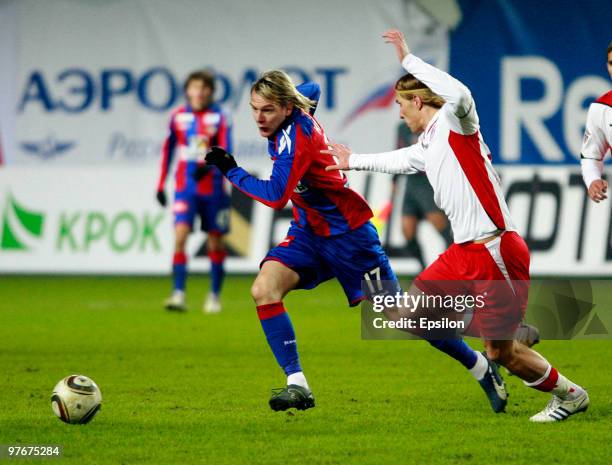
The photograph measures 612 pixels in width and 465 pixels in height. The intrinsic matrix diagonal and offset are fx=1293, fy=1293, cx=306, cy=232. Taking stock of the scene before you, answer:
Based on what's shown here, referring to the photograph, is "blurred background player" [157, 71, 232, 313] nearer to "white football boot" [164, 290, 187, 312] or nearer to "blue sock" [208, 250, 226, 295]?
"blue sock" [208, 250, 226, 295]

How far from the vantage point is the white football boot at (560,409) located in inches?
253

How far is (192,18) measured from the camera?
18516 mm

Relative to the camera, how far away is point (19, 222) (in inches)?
664

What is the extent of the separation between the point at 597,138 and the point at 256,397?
252 cm

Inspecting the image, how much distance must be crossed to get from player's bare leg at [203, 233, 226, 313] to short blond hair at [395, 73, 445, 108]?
647 centimetres

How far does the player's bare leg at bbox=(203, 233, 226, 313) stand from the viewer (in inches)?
509

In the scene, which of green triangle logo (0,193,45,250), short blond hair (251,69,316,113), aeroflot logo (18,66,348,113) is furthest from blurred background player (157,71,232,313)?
short blond hair (251,69,316,113)

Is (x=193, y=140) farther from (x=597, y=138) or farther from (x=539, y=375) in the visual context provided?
(x=539, y=375)

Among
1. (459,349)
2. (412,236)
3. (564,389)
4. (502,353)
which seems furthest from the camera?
(412,236)

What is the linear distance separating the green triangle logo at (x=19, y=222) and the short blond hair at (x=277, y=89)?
10.5 meters

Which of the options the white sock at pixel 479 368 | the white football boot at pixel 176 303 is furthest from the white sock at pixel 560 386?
the white football boot at pixel 176 303

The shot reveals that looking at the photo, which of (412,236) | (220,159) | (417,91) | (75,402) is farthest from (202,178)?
(75,402)

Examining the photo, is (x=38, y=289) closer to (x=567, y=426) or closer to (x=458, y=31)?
(x=458, y=31)

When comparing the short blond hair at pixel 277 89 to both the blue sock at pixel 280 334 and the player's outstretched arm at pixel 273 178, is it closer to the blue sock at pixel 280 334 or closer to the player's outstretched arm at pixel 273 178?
the player's outstretched arm at pixel 273 178
